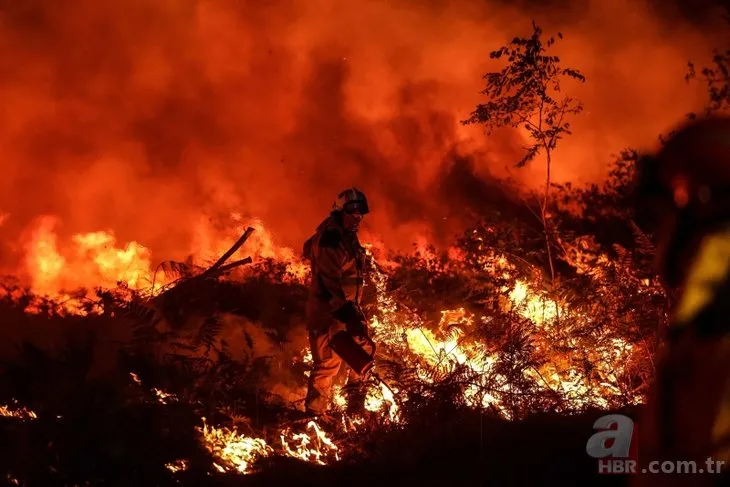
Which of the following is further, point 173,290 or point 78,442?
point 173,290

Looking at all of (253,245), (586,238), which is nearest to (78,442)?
(253,245)

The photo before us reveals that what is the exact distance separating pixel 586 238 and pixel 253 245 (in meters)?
4.52

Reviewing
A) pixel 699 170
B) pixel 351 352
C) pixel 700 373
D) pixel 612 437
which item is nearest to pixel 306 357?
pixel 351 352

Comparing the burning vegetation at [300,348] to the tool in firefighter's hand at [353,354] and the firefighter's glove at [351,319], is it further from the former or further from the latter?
the firefighter's glove at [351,319]

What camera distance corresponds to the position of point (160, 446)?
5.27 m

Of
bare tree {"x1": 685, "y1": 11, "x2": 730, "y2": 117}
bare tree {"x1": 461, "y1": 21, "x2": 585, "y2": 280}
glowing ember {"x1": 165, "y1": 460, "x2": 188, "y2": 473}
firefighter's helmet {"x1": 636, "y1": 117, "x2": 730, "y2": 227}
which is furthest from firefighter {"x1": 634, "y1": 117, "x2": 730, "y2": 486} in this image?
bare tree {"x1": 685, "y1": 11, "x2": 730, "y2": 117}

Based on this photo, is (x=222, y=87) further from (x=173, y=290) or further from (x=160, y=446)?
(x=160, y=446)

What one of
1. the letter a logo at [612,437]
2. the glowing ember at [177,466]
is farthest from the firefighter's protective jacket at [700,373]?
the glowing ember at [177,466]

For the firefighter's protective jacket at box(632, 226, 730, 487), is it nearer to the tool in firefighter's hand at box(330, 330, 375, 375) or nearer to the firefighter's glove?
the tool in firefighter's hand at box(330, 330, 375, 375)

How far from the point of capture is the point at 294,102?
13.1 metres

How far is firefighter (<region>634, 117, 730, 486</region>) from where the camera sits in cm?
287

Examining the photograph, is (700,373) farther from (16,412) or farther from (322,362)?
(16,412)

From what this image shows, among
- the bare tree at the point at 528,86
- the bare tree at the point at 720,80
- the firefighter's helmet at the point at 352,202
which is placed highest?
the bare tree at the point at 720,80

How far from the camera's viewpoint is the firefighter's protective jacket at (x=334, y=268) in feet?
21.5
